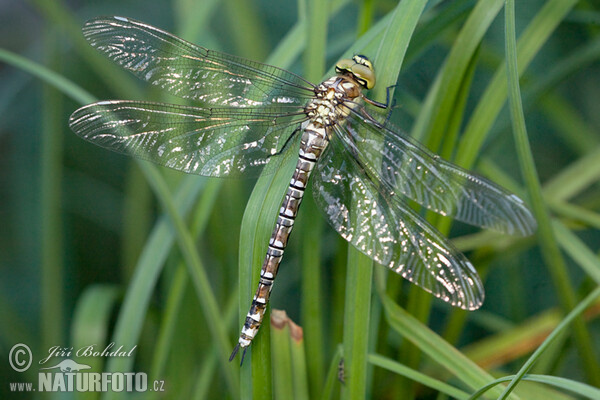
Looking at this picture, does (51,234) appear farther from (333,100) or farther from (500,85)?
(500,85)

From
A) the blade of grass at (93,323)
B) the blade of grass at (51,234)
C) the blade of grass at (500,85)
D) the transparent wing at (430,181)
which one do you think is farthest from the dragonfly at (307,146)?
the blade of grass at (51,234)

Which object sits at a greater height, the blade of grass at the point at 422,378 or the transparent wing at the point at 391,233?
the transparent wing at the point at 391,233

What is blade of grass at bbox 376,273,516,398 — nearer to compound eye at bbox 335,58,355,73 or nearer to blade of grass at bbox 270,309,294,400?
blade of grass at bbox 270,309,294,400

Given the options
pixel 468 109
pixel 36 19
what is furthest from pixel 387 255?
pixel 36 19

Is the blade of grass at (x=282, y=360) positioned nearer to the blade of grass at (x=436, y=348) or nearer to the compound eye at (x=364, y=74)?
the blade of grass at (x=436, y=348)

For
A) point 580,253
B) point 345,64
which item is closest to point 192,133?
point 345,64

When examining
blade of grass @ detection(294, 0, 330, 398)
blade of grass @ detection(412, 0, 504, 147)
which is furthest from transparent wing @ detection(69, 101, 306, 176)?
blade of grass @ detection(412, 0, 504, 147)
